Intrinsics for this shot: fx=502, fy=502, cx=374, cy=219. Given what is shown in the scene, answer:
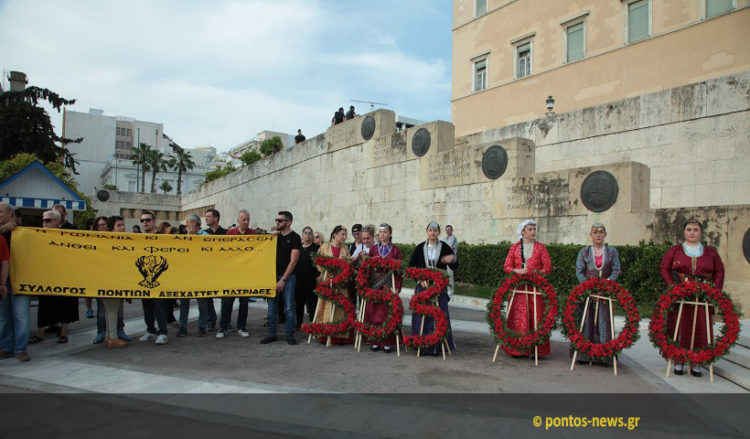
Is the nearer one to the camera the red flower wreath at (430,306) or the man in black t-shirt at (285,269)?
the red flower wreath at (430,306)

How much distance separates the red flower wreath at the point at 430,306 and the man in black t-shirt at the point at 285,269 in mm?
1921

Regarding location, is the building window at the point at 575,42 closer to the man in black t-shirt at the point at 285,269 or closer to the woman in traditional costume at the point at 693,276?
the woman in traditional costume at the point at 693,276

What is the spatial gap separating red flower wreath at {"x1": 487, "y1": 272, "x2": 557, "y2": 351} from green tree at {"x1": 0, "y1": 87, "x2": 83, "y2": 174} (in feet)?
105

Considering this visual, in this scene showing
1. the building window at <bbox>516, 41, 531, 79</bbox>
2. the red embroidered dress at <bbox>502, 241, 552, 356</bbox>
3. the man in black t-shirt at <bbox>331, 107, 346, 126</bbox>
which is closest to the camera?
the red embroidered dress at <bbox>502, 241, 552, 356</bbox>

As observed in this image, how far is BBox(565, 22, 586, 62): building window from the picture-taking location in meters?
23.2

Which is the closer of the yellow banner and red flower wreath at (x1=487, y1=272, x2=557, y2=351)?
red flower wreath at (x1=487, y1=272, x2=557, y2=351)

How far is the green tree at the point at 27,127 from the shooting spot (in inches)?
1190

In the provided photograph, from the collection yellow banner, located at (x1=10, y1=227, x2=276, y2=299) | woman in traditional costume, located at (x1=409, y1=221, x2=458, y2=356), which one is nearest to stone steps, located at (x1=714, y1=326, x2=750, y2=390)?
woman in traditional costume, located at (x1=409, y1=221, x2=458, y2=356)

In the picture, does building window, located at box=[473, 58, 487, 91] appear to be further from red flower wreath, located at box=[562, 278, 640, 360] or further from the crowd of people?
red flower wreath, located at box=[562, 278, 640, 360]

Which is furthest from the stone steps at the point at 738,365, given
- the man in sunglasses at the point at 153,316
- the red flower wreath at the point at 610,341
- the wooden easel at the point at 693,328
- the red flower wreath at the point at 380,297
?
the man in sunglasses at the point at 153,316

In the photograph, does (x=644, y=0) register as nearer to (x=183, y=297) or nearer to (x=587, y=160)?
(x=587, y=160)

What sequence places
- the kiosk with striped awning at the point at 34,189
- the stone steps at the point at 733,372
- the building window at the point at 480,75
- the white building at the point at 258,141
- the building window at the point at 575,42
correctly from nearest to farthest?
the stone steps at the point at 733,372 < the kiosk with striped awning at the point at 34,189 < the building window at the point at 575,42 < the building window at the point at 480,75 < the white building at the point at 258,141

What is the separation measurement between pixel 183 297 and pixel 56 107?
3179 cm

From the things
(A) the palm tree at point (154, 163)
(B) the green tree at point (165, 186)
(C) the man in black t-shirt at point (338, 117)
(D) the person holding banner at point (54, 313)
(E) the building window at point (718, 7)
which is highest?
(A) the palm tree at point (154, 163)
